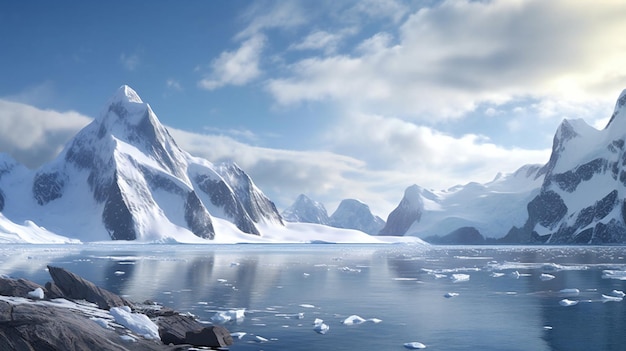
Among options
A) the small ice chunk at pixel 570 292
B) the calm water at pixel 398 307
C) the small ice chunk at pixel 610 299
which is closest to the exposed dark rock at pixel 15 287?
the calm water at pixel 398 307

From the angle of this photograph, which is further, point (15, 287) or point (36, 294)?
point (15, 287)

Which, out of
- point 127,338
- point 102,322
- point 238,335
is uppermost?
point 102,322

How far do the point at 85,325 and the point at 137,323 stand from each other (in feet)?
7.46

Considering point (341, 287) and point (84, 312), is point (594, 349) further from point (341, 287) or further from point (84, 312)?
point (341, 287)

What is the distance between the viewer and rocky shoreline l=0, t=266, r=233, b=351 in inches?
659

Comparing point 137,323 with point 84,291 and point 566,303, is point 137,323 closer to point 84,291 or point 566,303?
point 84,291

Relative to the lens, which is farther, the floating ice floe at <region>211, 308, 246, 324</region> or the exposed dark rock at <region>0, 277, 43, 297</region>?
the floating ice floe at <region>211, 308, 246, 324</region>

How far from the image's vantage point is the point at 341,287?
135ft

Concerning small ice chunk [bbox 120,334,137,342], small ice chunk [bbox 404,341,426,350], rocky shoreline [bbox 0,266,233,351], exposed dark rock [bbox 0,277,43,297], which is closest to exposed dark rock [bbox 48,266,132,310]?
rocky shoreline [bbox 0,266,233,351]

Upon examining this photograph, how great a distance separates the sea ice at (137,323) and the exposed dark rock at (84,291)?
426cm

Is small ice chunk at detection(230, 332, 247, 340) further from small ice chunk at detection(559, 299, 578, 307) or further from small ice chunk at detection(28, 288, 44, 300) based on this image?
small ice chunk at detection(559, 299, 578, 307)

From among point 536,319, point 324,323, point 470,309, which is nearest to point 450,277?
point 470,309

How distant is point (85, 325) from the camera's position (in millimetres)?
17922

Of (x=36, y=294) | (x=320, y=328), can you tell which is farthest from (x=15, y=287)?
(x=320, y=328)
